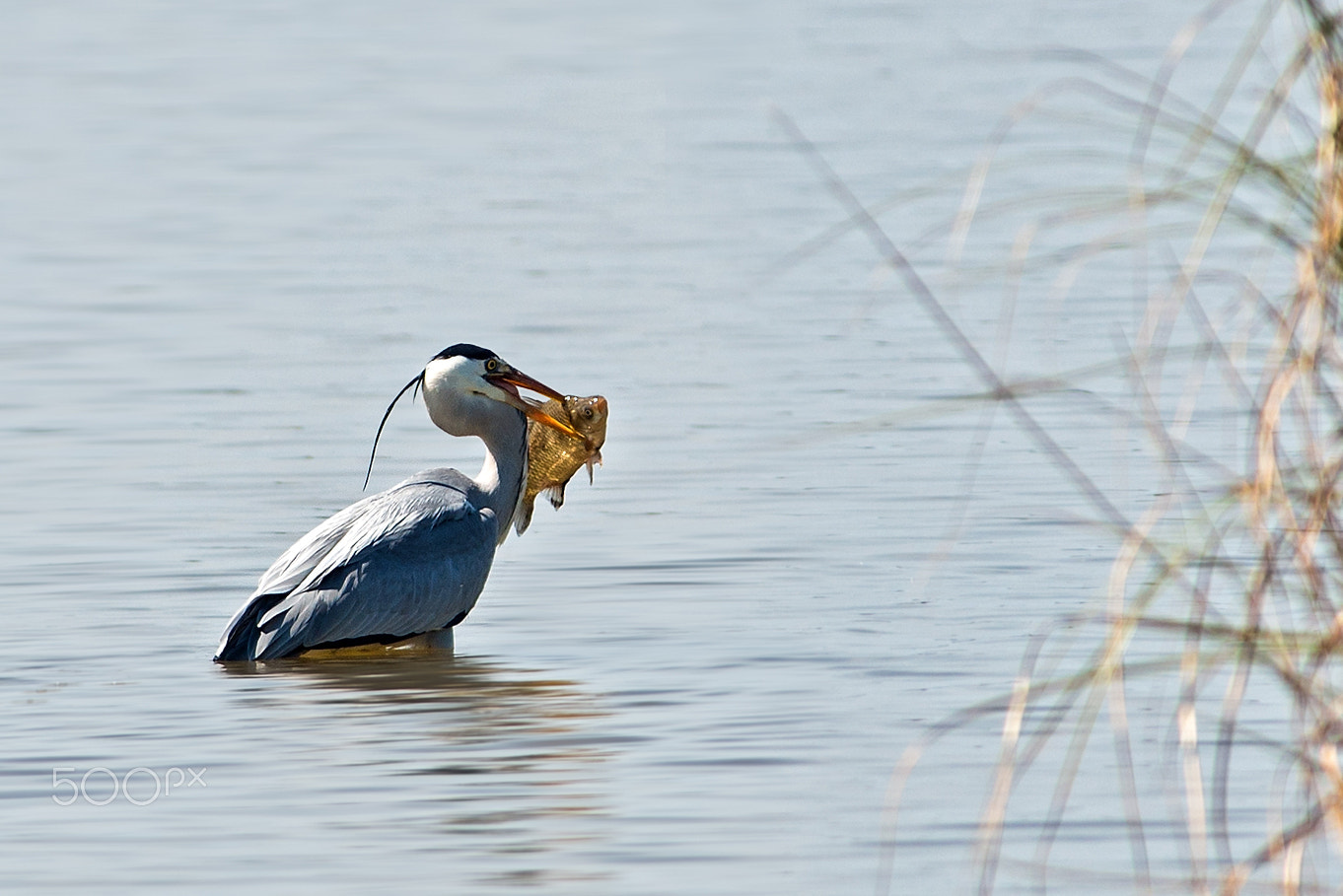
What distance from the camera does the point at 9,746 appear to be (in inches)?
294

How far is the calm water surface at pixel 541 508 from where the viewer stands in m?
6.60

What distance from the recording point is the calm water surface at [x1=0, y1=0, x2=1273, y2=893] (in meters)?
6.60

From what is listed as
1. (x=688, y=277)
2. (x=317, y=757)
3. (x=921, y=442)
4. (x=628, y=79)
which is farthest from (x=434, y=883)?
(x=628, y=79)

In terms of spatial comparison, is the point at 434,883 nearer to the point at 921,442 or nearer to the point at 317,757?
the point at 317,757

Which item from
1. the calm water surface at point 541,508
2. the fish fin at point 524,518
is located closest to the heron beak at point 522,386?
the fish fin at point 524,518

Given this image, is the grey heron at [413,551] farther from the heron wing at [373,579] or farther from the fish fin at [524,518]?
the fish fin at [524,518]

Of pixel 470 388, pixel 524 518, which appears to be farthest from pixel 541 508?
pixel 470 388

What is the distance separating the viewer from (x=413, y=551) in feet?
29.5

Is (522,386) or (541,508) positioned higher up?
(522,386)

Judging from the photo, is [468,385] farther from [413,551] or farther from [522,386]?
[413,551]

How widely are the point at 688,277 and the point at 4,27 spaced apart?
21978 millimetres

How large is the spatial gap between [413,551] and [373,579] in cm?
21

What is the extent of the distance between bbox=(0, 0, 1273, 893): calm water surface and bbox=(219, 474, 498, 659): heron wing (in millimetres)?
180

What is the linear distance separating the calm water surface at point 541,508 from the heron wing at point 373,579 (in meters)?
0.18
